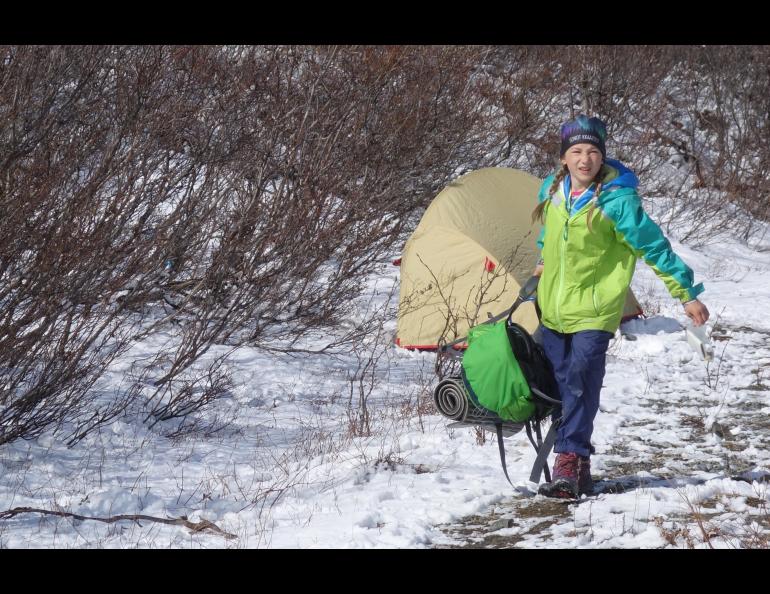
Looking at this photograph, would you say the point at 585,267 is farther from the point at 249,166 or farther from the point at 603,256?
the point at 249,166

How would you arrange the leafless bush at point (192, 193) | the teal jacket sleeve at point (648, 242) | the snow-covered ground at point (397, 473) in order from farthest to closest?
1. the leafless bush at point (192, 193)
2. the teal jacket sleeve at point (648, 242)
3. the snow-covered ground at point (397, 473)

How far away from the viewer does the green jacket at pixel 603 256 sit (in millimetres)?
3406

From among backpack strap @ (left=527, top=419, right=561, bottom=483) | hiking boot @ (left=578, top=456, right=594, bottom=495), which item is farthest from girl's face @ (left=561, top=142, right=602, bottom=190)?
hiking boot @ (left=578, top=456, right=594, bottom=495)

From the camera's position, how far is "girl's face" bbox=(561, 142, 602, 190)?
352 centimetres

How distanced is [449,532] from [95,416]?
8.31 feet

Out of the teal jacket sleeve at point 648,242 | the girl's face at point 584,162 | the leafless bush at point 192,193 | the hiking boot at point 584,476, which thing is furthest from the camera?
the leafless bush at point 192,193

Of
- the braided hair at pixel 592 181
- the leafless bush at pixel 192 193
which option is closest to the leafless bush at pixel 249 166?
the leafless bush at pixel 192 193

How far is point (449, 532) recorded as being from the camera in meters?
3.30

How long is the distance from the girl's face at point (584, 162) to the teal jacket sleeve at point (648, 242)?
0.15m

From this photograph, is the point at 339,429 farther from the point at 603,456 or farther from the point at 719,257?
the point at 719,257

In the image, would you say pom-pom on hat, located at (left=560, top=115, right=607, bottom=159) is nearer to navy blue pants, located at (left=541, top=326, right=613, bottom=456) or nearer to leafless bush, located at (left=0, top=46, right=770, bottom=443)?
navy blue pants, located at (left=541, top=326, right=613, bottom=456)

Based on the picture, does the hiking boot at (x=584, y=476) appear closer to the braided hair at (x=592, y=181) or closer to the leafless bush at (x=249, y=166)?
the braided hair at (x=592, y=181)

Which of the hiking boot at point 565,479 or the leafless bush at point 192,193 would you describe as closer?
the hiking boot at point 565,479

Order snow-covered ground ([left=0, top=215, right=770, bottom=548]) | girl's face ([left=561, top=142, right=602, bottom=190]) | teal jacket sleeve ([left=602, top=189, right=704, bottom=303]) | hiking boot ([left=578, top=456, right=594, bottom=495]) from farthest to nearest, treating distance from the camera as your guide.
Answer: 1. hiking boot ([left=578, top=456, right=594, bottom=495])
2. girl's face ([left=561, top=142, right=602, bottom=190])
3. teal jacket sleeve ([left=602, top=189, right=704, bottom=303])
4. snow-covered ground ([left=0, top=215, right=770, bottom=548])
